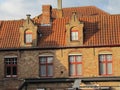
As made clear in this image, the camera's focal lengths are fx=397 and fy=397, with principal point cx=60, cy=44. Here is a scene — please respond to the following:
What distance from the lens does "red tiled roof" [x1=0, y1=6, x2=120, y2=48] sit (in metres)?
36.1

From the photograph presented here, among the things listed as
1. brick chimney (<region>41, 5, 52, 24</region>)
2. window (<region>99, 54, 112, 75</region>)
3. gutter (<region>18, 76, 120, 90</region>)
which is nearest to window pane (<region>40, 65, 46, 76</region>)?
gutter (<region>18, 76, 120, 90</region>)

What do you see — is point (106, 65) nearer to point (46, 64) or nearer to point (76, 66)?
point (76, 66)

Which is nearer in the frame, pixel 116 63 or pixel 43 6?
pixel 116 63

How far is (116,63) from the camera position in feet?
116

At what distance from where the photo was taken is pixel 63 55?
119 ft

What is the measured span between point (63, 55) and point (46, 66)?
74.5 inches

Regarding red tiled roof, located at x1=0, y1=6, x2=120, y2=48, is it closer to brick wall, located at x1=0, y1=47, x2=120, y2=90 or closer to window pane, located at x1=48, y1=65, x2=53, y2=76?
brick wall, located at x1=0, y1=47, x2=120, y2=90

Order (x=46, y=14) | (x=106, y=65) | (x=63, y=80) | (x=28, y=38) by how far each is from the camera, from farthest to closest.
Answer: (x=46, y=14), (x=28, y=38), (x=106, y=65), (x=63, y=80)

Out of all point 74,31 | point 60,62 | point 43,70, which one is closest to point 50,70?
point 43,70

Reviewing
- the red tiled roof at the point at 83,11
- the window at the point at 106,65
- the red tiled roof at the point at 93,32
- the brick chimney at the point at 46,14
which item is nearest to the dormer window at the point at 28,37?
the red tiled roof at the point at 93,32

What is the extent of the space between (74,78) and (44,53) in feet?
12.1

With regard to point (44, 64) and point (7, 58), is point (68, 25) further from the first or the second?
point (7, 58)

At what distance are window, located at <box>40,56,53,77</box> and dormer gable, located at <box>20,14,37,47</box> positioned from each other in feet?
6.63

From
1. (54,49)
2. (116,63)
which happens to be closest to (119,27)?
(116,63)
